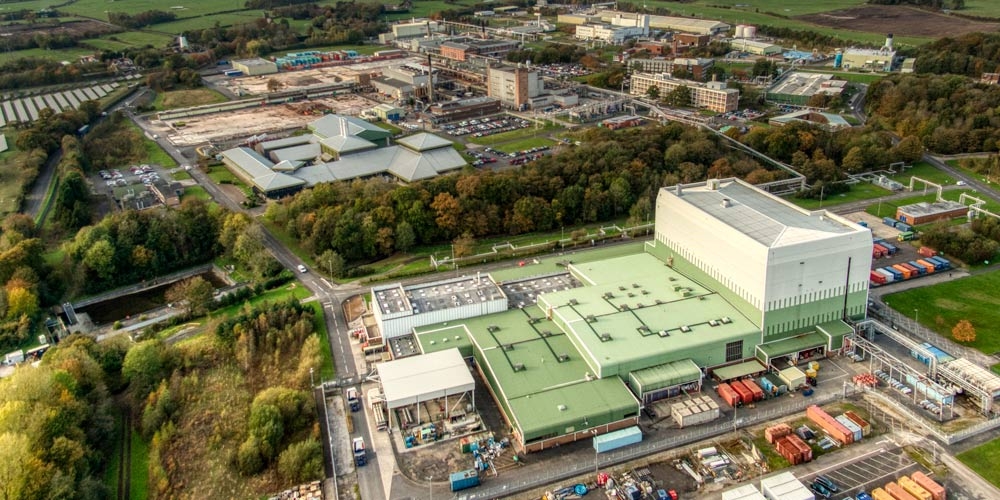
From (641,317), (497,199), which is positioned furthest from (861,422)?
(497,199)

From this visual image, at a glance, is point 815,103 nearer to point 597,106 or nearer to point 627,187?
point 597,106

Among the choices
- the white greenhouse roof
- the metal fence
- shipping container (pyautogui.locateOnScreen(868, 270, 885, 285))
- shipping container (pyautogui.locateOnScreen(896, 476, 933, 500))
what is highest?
the white greenhouse roof

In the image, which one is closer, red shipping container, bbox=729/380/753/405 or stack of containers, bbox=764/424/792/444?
stack of containers, bbox=764/424/792/444

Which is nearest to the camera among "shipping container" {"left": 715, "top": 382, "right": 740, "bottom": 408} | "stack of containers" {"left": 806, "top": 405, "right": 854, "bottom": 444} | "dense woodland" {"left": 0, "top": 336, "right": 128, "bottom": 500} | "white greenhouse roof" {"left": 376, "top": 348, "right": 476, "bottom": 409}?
"dense woodland" {"left": 0, "top": 336, "right": 128, "bottom": 500}

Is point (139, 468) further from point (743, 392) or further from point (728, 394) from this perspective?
point (743, 392)

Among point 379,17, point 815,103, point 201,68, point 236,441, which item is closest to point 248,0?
point 379,17

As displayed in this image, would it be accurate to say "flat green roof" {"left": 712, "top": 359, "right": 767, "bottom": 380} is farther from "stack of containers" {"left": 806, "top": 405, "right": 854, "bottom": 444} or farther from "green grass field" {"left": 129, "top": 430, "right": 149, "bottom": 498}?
"green grass field" {"left": 129, "top": 430, "right": 149, "bottom": 498}

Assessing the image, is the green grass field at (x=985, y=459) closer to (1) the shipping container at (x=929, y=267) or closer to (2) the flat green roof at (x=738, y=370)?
(2) the flat green roof at (x=738, y=370)

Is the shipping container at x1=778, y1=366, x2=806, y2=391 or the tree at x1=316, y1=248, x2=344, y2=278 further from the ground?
the tree at x1=316, y1=248, x2=344, y2=278

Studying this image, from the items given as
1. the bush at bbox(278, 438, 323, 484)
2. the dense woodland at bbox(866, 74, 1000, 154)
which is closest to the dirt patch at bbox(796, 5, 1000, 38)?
the dense woodland at bbox(866, 74, 1000, 154)
